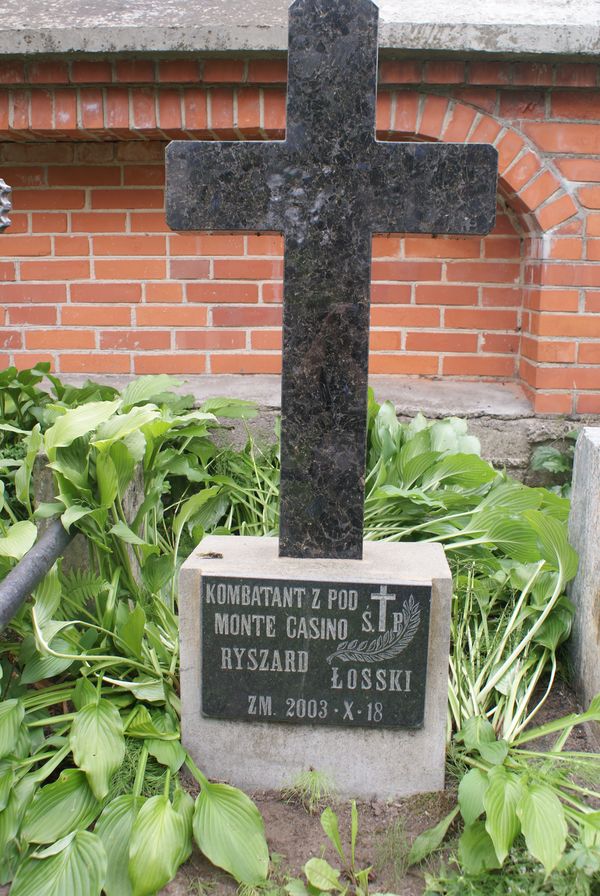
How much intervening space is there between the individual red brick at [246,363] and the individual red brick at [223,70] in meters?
1.00

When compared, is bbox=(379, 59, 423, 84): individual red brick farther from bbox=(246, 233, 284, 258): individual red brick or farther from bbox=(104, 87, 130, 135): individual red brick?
bbox=(104, 87, 130, 135): individual red brick

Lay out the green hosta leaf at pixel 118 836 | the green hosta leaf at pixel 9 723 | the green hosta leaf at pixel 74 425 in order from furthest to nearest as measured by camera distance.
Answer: the green hosta leaf at pixel 74 425
the green hosta leaf at pixel 9 723
the green hosta leaf at pixel 118 836

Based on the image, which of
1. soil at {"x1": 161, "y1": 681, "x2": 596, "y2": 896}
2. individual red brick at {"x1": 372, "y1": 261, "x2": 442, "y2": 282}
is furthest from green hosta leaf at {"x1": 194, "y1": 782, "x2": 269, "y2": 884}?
individual red brick at {"x1": 372, "y1": 261, "x2": 442, "y2": 282}

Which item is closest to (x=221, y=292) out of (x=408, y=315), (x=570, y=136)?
(x=408, y=315)

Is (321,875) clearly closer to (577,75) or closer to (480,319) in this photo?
(480,319)

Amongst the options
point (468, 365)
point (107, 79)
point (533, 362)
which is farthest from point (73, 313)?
point (533, 362)

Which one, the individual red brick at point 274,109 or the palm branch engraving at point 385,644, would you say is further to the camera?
the individual red brick at point 274,109

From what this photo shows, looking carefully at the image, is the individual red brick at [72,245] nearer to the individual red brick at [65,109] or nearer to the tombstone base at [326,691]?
the individual red brick at [65,109]

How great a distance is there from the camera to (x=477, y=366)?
343 centimetres

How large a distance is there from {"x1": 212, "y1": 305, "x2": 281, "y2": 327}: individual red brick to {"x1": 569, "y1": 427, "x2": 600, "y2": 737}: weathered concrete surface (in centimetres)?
151

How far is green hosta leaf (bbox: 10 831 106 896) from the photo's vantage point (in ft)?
4.98

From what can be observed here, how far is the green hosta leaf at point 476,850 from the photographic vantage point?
155 cm

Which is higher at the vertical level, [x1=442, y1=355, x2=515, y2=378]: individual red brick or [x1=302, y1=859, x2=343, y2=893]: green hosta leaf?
[x1=442, y1=355, x2=515, y2=378]: individual red brick

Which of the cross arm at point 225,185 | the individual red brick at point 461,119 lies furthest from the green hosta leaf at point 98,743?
the individual red brick at point 461,119
